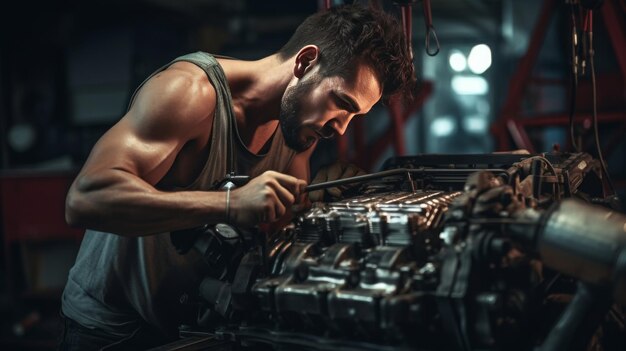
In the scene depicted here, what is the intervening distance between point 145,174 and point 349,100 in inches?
26.7

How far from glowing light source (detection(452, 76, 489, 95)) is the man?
7.80 meters

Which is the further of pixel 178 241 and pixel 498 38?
pixel 498 38

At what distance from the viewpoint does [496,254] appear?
1.44 m

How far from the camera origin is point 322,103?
82.0 inches

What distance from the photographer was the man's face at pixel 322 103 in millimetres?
2086

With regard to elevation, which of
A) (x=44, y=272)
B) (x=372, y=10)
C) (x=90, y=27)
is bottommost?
(x=44, y=272)

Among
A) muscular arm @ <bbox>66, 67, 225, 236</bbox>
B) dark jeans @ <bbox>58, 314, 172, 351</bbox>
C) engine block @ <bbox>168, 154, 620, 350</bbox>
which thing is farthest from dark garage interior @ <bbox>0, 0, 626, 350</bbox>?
dark jeans @ <bbox>58, 314, 172, 351</bbox>

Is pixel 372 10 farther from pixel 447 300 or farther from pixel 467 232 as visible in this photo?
pixel 447 300

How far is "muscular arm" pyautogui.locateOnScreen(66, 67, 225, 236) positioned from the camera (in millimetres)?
1671

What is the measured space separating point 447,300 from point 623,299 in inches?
13.3

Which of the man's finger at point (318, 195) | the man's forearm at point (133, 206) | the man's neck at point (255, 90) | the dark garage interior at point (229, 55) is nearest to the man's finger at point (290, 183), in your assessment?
the man's forearm at point (133, 206)

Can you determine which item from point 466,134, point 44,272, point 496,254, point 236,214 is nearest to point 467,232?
point 496,254

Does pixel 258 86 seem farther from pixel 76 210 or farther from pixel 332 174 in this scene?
pixel 76 210

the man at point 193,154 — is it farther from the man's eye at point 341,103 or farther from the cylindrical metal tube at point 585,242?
the cylindrical metal tube at point 585,242
